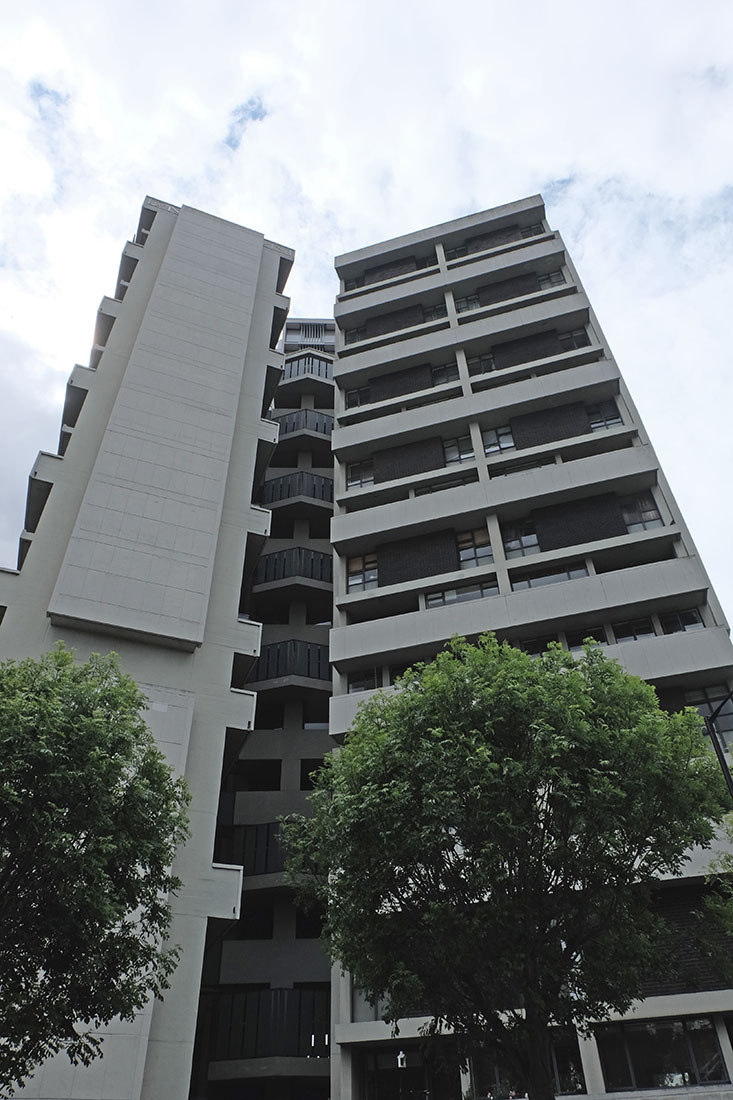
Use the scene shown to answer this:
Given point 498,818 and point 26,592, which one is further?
point 26,592

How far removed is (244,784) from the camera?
31750 millimetres

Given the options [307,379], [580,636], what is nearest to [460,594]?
[580,636]

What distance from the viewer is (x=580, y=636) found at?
28.2 m

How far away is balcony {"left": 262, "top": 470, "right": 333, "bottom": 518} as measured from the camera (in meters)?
37.1

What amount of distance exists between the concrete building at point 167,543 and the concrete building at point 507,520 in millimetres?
5955

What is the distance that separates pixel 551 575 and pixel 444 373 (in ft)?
48.7

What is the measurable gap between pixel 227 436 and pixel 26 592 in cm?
1011

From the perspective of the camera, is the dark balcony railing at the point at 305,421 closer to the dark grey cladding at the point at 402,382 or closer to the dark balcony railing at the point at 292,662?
the dark grey cladding at the point at 402,382

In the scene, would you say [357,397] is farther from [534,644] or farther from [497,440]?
[534,644]

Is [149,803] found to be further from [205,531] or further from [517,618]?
[517,618]

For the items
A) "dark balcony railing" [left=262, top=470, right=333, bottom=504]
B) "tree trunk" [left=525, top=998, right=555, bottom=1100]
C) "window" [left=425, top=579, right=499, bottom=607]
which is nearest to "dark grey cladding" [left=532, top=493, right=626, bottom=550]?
"window" [left=425, top=579, right=499, bottom=607]

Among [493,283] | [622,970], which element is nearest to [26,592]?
[622,970]

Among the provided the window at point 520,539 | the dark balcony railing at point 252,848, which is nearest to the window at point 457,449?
the window at point 520,539

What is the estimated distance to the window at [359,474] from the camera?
37.0 metres
